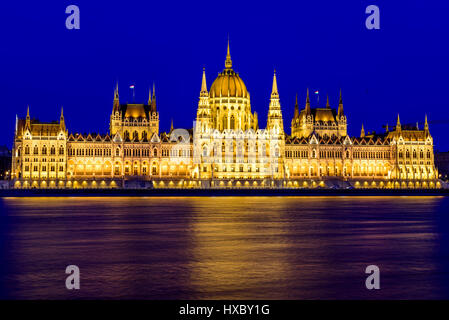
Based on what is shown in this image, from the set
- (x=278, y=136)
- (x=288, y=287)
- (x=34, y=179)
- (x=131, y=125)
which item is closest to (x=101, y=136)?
(x=131, y=125)

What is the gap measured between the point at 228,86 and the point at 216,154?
18481 millimetres

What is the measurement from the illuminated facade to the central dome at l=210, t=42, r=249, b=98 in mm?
216

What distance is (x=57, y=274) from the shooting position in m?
19.1

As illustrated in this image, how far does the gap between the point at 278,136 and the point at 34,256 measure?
104 m

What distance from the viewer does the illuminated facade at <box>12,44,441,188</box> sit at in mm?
118000

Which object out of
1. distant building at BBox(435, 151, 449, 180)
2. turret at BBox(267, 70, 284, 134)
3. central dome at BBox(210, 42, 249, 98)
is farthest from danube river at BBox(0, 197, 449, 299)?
distant building at BBox(435, 151, 449, 180)

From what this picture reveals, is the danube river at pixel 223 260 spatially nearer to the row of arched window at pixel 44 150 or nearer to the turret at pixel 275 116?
the row of arched window at pixel 44 150

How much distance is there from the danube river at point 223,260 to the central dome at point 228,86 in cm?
9567

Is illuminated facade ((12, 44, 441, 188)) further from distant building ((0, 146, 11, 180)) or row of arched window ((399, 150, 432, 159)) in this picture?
distant building ((0, 146, 11, 180))

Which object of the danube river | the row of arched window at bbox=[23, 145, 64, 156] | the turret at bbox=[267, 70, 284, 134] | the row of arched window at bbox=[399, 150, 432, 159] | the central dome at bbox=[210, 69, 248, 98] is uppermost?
A: the central dome at bbox=[210, 69, 248, 98]

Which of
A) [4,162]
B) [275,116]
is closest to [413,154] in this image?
[275,116]

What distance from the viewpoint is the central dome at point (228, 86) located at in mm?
131750
